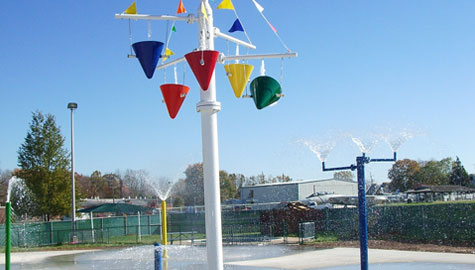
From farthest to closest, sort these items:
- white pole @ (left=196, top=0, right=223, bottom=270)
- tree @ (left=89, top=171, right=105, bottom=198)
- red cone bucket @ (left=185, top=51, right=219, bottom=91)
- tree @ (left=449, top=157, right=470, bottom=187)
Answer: tree @ (left=89, top=171, right=105, bottom=198)
tree @ (left=449, top=157, right=470, bottom=187)
white pole @ (left=196, top=0, right=223, bottom=270)
red cone bucket @ (left=185, top=51, right=219, bottom=91)

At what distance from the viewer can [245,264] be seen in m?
14.7

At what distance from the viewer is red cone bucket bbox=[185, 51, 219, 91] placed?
508cm

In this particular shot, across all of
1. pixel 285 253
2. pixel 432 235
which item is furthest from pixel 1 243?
pixel 432 235

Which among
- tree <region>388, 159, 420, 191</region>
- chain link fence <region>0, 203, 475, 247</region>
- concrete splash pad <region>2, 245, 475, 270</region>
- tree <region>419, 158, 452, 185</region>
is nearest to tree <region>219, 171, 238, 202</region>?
tree <region>388, 159, 420, 191</region>

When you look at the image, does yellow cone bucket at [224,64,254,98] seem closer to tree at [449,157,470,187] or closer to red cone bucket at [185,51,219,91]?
red cone bucket at [185,51,219,91]

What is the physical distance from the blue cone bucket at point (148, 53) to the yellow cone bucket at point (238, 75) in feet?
2.66

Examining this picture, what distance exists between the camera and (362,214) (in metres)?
5.87

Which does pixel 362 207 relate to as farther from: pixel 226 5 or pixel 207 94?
pixel 226 5

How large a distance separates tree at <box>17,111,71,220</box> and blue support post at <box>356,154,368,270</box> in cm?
2741

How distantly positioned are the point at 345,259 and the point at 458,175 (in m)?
55.4

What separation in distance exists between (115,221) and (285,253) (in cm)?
1649

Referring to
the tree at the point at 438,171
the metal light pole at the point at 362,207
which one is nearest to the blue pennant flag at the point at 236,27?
the metal light pole at the point at 362,207

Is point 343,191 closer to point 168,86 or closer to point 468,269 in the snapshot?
point 468,269

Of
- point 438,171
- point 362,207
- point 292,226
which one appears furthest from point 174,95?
point 438,171
